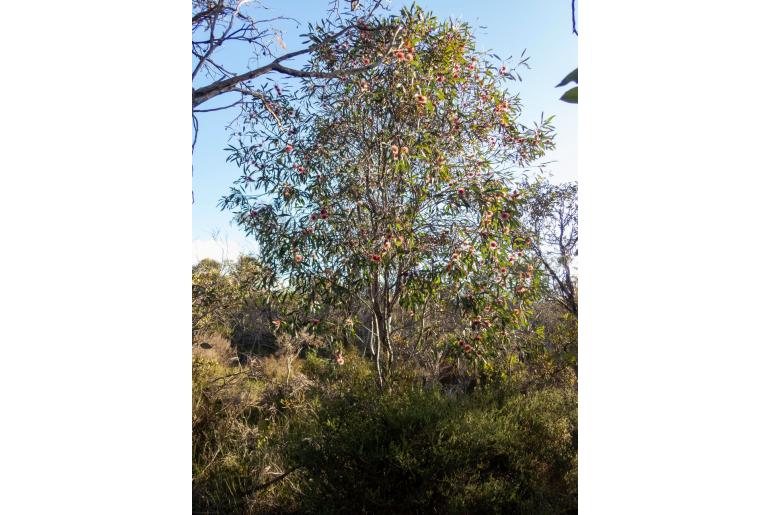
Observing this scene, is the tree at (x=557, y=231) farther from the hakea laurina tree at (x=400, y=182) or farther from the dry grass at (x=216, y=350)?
the dry grass at (x=216, y=350)

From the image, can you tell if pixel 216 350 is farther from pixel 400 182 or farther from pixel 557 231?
pixel 557 231

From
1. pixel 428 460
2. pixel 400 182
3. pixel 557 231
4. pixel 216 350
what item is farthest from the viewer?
pixel 216 350

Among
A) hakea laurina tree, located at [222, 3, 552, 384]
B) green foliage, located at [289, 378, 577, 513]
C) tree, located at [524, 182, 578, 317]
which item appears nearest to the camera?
green foliage, located at [289, 378, 577, 513]

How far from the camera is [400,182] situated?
2576 millimetres

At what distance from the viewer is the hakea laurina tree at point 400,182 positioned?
93.9 inches

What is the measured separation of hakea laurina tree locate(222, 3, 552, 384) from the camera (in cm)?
238

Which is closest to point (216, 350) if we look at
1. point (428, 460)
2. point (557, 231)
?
point (428, 460)

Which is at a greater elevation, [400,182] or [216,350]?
[400,182]

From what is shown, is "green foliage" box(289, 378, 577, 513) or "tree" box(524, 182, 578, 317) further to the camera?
"tree" box(524, 182, 578, 317)

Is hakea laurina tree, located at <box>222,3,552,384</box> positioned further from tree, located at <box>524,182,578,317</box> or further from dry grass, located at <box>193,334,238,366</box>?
dry grass, located at <box>193,334,238,366</box>

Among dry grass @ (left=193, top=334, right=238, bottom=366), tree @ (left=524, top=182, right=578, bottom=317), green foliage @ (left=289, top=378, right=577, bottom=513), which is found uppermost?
tree @ (left=524, top=182, right=578, bottom=317)

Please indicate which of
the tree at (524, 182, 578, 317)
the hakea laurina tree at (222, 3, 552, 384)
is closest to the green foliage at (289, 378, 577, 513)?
the hakea laurina tree at (222, 3, 552, 384)
